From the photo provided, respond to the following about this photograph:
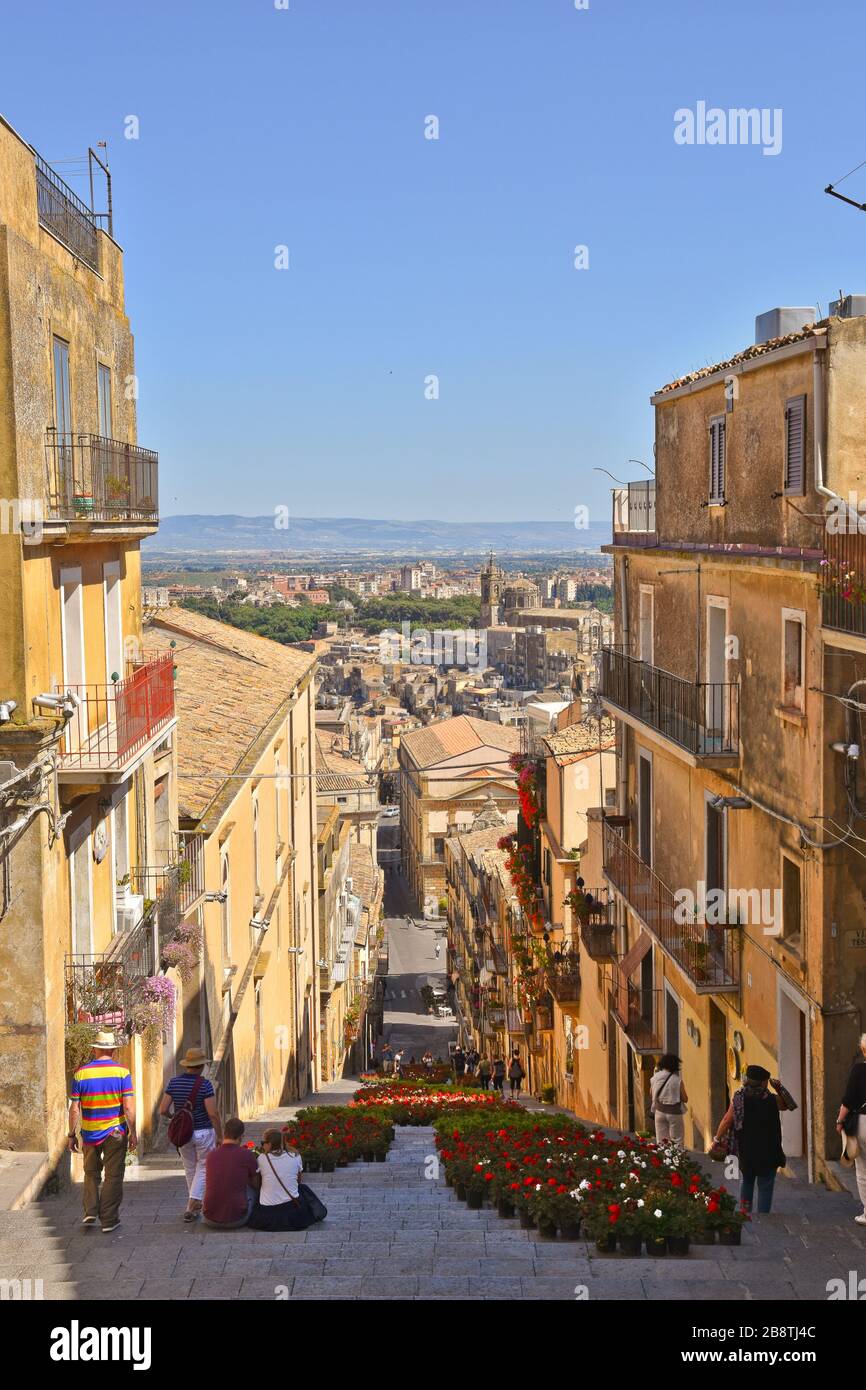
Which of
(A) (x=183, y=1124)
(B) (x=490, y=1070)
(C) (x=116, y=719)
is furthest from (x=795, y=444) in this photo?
(B) (x=490, y=1070)

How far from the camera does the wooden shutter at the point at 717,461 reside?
53.5 feet

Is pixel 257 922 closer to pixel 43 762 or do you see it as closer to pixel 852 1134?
pixel 43 762

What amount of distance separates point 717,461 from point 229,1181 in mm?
9759

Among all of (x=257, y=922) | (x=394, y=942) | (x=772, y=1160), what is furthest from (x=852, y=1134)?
(x=394, y=942)

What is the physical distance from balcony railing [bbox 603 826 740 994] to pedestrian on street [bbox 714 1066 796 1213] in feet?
14.2

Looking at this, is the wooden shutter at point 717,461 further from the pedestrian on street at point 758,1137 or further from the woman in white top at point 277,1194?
the woman in white top at point 277,1194

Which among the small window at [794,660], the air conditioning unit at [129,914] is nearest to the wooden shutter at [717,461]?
the small window at [794,660]

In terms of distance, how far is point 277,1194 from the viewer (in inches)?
433

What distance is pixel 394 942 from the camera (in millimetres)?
86250

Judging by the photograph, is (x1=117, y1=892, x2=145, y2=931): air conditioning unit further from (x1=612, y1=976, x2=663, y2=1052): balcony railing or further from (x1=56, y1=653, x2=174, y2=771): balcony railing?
(x1=612, y1=976, x2=663, y2=1052): balcony railing

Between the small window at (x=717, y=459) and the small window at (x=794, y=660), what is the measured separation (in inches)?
109

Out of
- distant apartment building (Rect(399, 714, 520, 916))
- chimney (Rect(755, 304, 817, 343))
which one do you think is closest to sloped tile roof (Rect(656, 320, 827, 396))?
chimney (Rect(755, 304, 817, 343))

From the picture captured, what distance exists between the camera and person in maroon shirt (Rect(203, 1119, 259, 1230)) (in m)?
10.9

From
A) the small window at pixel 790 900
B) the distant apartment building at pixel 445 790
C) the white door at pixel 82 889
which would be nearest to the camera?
the small window at pixel 790 900
